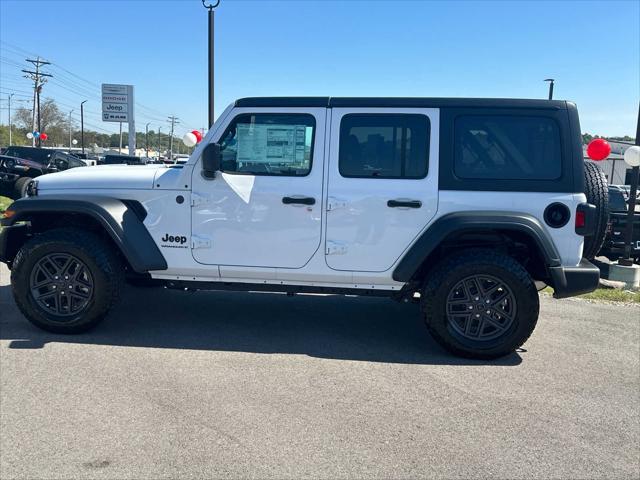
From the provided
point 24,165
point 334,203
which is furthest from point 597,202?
point 24,165

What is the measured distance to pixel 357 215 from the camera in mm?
4414

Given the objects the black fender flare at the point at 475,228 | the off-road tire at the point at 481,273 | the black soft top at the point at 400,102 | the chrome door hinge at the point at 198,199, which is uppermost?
the black soft top at the point at 400,102

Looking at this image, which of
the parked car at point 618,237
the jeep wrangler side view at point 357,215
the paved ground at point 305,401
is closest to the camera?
the paved ground at point 305,401

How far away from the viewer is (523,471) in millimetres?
2773

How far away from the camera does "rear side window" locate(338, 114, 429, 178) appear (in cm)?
440

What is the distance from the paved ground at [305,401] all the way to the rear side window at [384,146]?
4.99 ft

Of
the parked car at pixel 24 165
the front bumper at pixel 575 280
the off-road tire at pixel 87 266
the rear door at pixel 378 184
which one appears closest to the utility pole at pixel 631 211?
the front bumper at pixel 575 280

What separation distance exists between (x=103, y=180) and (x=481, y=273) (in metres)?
3.35

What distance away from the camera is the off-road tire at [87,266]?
14.9ft

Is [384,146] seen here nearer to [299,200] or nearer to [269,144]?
[299,200]

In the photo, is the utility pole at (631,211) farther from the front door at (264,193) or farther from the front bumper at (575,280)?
the front door at (264,193)

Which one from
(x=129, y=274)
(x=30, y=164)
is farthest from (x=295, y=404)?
(x=30, y=164)

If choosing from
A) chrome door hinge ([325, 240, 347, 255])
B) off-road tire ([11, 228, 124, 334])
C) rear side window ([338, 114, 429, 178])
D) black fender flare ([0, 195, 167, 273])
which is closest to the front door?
chrome door hinge ([325, 240, 347, 255])

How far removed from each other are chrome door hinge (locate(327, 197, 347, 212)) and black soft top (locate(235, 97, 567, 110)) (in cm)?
80
